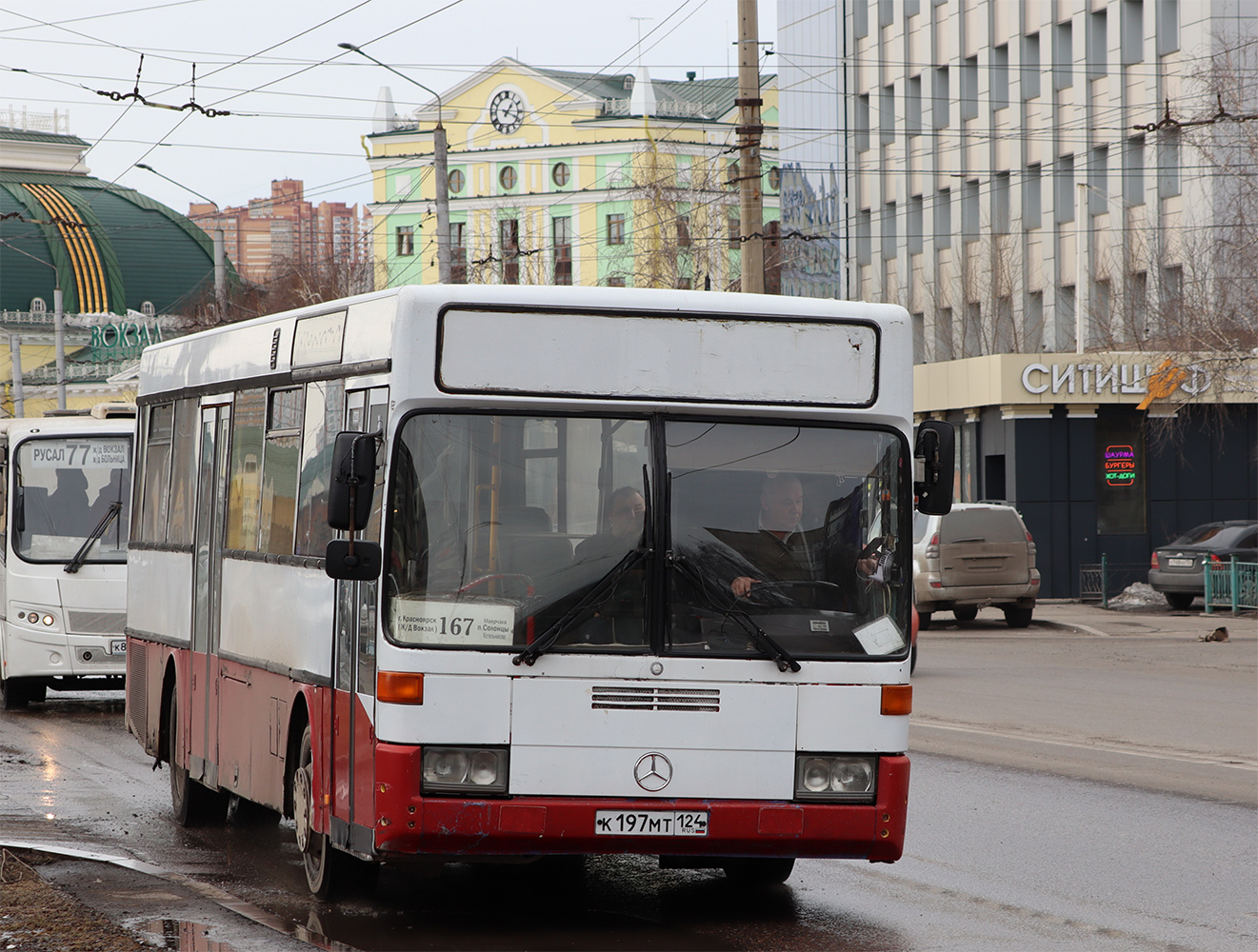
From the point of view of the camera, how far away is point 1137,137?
146 feet

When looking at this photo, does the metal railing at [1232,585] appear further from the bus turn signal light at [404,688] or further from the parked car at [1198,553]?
the bus turn signal light at [404,688]

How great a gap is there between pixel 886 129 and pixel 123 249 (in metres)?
46.6

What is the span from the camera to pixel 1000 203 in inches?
1999

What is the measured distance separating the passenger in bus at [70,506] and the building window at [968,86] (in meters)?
37.6

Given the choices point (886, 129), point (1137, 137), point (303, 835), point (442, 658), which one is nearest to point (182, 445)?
point (303, 835)

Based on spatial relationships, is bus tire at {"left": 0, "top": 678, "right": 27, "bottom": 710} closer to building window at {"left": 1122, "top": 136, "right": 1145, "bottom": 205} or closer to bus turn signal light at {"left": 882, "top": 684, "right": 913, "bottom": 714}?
bus turn signal light at {"left": 882, "top": 684, "right": 913, "bottom": 714}

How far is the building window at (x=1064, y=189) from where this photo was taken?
47.9 m

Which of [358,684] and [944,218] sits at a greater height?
[944,218]

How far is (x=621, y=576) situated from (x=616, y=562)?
0.19 feet

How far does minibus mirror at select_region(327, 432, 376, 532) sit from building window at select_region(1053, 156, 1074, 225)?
1682 inches

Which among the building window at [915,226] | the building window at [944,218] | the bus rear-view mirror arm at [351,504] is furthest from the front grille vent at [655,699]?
the building window at [915,226]

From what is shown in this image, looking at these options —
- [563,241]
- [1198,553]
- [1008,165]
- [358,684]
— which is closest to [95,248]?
[563,241]

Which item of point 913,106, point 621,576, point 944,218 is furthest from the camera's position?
point 913,106

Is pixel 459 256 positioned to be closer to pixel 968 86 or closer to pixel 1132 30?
pixel 968 86
